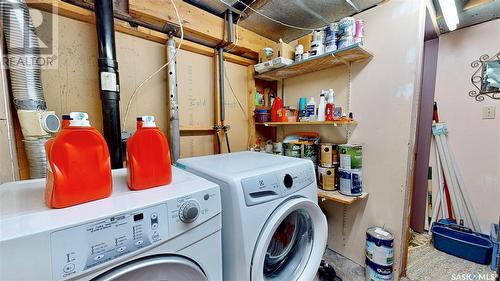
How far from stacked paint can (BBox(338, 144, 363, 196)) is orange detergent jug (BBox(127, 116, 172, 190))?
1262 millimetres

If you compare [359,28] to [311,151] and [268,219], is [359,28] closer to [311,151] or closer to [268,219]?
[311,151]

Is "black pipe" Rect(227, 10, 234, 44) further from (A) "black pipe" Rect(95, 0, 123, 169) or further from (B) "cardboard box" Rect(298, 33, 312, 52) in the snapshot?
(A) "black pipe" Rect(95, 0, 123, 169)

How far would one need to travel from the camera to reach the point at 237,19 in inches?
69.0

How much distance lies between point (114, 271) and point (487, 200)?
2834 millimetres

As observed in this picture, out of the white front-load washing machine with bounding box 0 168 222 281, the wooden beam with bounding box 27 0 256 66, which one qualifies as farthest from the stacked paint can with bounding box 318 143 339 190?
the wooden beam with bounding box 27 0 256 66

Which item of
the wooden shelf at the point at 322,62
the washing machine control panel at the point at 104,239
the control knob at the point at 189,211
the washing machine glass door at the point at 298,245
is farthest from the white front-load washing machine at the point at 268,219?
the wooden shelf at the point at 322,62

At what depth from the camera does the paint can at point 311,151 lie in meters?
1.70

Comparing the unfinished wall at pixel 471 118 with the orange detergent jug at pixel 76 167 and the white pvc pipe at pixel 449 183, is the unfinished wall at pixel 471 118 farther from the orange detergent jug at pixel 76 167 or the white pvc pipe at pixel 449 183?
the orange detergent jug at pixel 76 167

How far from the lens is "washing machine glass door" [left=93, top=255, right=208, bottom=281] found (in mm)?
509

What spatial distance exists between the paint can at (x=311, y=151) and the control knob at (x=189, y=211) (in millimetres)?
1241

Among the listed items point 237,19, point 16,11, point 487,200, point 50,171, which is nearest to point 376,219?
point 487,200

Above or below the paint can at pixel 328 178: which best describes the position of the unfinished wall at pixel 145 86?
above

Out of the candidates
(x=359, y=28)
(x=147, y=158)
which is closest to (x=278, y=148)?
(x=359, y=28)

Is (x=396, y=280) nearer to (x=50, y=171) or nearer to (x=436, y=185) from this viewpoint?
(x=436, y=185)
